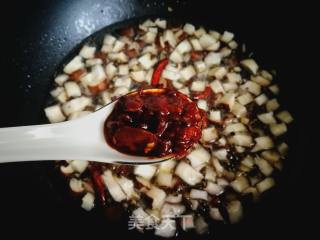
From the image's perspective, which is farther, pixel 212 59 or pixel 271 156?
pixel 212 59

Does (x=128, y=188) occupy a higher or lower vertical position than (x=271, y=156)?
lower

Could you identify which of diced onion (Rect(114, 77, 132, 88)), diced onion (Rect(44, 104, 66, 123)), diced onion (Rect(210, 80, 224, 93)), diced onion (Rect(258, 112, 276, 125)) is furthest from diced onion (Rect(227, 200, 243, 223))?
diced onion (Rect(44, 104, 66, 123))

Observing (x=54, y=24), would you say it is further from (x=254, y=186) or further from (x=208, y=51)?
(x=254, y=186)

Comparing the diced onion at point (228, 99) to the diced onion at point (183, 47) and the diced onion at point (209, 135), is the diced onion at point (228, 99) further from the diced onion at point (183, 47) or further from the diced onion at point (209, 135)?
the diced onion at point (183, 47)

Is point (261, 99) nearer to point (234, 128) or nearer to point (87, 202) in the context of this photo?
point (234, 128)

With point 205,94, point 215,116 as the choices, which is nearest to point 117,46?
point 205,94

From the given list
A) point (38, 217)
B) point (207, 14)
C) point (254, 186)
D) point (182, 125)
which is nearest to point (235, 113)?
point (254, 186)
